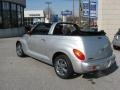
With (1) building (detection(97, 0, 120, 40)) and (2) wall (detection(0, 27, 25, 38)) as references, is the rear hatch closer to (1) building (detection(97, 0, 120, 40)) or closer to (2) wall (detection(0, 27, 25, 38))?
(1) building (detection(97, 0, 120, 40))

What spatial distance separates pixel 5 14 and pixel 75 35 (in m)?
21.3

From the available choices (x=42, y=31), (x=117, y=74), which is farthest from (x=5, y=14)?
(x=117, y=74)

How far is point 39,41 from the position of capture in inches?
357

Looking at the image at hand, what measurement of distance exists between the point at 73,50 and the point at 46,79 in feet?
3.93

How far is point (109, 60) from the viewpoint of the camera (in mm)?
7801

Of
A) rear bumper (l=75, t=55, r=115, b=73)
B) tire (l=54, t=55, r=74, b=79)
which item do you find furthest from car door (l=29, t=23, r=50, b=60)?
rear bumper (l=75, t=55, r=115, b=73)

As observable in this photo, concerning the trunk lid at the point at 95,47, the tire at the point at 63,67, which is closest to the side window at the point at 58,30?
the tire at the point at 63,67

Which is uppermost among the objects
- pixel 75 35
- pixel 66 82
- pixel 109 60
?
pixel 75 35

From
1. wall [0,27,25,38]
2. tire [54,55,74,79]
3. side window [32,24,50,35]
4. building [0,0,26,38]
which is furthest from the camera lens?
building [0,0,26,38]

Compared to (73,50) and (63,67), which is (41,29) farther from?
(73,50)

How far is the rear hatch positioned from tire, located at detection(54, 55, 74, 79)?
610 millimetres

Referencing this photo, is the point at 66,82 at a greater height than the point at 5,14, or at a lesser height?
lesser

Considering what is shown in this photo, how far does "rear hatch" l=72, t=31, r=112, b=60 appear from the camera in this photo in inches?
285

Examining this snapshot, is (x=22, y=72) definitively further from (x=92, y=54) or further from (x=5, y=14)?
(x=5, y=14)
